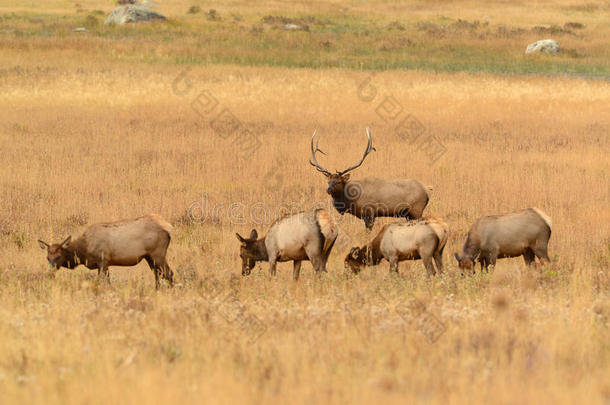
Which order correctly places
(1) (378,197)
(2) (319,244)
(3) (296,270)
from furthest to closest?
(1) (378,197) < (3) (296,270) < (2) (319,244)

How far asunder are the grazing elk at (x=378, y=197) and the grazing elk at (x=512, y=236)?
3.82 metres

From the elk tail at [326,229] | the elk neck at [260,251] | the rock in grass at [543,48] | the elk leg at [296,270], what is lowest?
the elk leg at [296,270]

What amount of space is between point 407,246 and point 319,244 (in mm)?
1098

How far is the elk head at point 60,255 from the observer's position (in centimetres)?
1020

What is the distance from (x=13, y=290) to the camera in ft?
31.1

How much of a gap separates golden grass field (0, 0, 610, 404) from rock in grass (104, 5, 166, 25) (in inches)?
908

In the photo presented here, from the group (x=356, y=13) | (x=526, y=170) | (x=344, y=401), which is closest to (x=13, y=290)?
(x=344, y=401)

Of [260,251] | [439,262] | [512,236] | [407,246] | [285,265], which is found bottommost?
[285,265]

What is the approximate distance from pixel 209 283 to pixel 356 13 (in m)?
66.9

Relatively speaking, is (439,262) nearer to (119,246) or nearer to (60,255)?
(119,246)

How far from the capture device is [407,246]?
10.7 meters

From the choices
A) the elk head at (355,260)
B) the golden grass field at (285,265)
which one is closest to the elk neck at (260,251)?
the golden grass field at (285,265)

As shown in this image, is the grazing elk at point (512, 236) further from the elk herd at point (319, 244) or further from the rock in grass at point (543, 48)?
the rock in grass at point (543, 48)

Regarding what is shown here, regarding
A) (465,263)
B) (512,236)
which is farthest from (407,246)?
(512,236)
